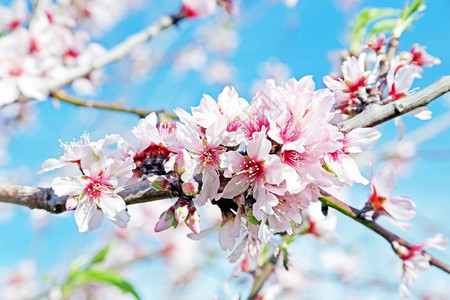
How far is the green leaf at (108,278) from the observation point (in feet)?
3.91

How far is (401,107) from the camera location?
809 millimetres

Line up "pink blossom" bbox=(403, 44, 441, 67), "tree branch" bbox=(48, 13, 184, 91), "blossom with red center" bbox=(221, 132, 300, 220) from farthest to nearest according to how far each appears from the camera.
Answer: "tree branch" bbox=(48, 13, 184, 91)
"pink blossom" bbox=(403, 44, 441, 67)
"blossom with red center" bbox=(221, 132, 300, 220)

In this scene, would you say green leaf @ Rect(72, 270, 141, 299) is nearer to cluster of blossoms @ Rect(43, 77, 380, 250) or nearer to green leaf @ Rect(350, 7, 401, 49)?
cluster of blossoms @ Rect(43, 77, 380, 250)

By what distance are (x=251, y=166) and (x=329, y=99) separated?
0.19m

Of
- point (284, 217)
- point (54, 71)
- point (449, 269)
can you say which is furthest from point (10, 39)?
point (449, 269)

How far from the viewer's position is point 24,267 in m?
4.80

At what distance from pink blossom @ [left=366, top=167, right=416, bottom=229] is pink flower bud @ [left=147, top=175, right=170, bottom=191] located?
1.56 feet

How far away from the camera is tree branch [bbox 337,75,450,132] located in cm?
80

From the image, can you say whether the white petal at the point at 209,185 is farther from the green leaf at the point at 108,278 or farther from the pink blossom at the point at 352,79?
the green leaf at the point at 108,278

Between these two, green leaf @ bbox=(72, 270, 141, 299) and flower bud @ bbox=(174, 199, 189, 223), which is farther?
green leaf @ bbox=(72, 270, 141, 299)

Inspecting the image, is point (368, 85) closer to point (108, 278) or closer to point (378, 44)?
point (378, 44)

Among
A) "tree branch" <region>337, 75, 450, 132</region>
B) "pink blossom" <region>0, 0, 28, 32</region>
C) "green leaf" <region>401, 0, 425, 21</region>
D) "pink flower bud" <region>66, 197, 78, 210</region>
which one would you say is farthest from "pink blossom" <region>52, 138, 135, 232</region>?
"pink blossom" <region>0, 0, 28, 32</region>

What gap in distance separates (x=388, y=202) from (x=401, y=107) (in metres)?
0.24

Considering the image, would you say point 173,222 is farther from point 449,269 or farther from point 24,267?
point 24,267
